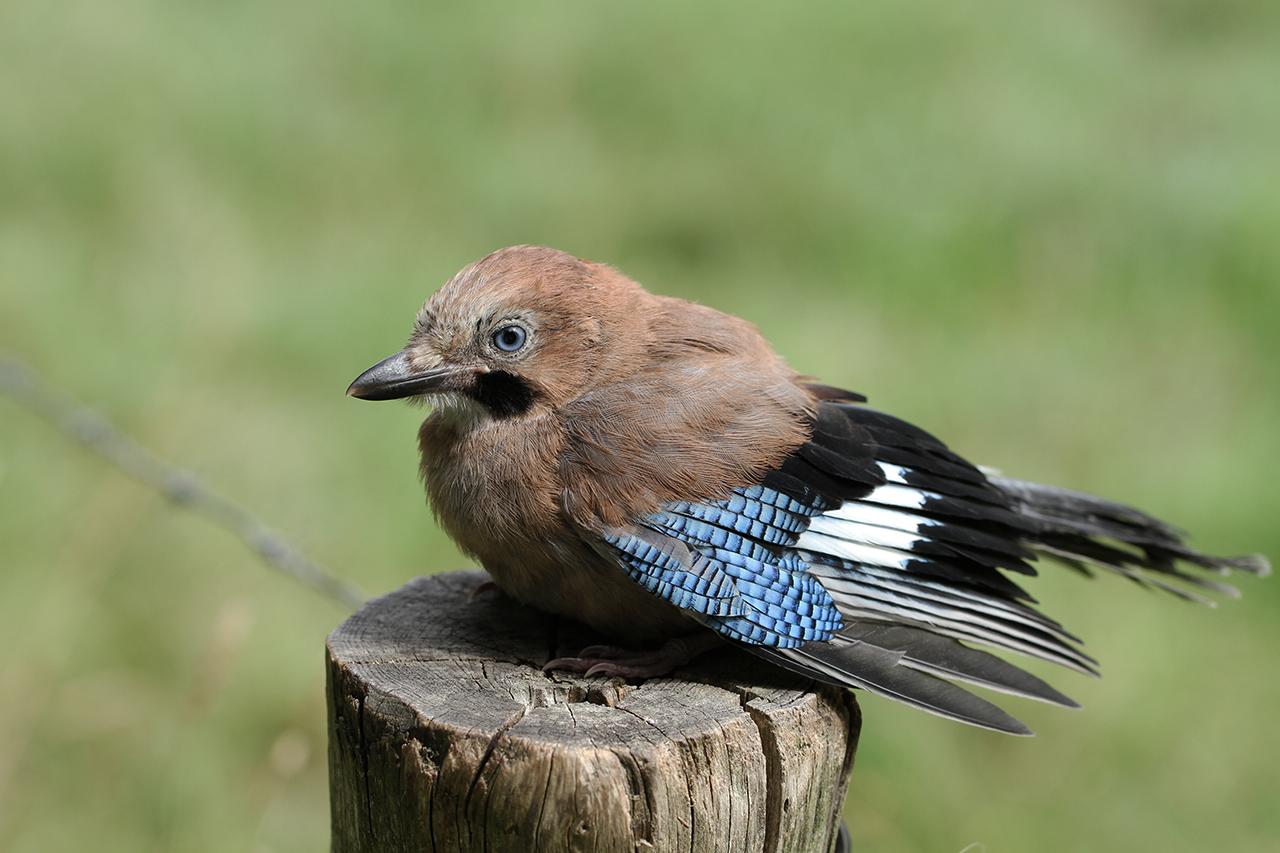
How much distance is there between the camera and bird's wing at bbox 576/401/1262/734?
3.10m

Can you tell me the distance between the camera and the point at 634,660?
3.20 meters

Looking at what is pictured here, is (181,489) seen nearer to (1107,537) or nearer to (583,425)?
(583,425)

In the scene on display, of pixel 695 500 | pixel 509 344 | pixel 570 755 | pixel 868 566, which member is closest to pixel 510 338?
pixel 509 344

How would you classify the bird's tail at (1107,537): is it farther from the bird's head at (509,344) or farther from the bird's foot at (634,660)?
the bird's head at (509,344)

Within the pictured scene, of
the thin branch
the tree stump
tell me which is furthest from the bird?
the thin branch

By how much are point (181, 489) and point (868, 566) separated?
255cm

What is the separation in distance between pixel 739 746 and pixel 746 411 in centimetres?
94

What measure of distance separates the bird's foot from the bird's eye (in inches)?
31.5

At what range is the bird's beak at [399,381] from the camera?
343 cm

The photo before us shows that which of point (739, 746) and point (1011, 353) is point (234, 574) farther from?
point (1011, 353)

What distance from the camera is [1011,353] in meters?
7.27

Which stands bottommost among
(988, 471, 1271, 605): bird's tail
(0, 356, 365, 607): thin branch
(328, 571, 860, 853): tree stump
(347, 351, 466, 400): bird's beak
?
(0, 356, 365, 607): thin branch

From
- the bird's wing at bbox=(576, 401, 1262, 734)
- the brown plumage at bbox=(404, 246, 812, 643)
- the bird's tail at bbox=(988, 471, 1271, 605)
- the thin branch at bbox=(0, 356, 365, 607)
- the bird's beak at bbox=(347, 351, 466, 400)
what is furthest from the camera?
the thin branch at bbox=(0, 356, 365, 607)

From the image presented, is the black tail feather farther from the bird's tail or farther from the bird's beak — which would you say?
the bird's beak
